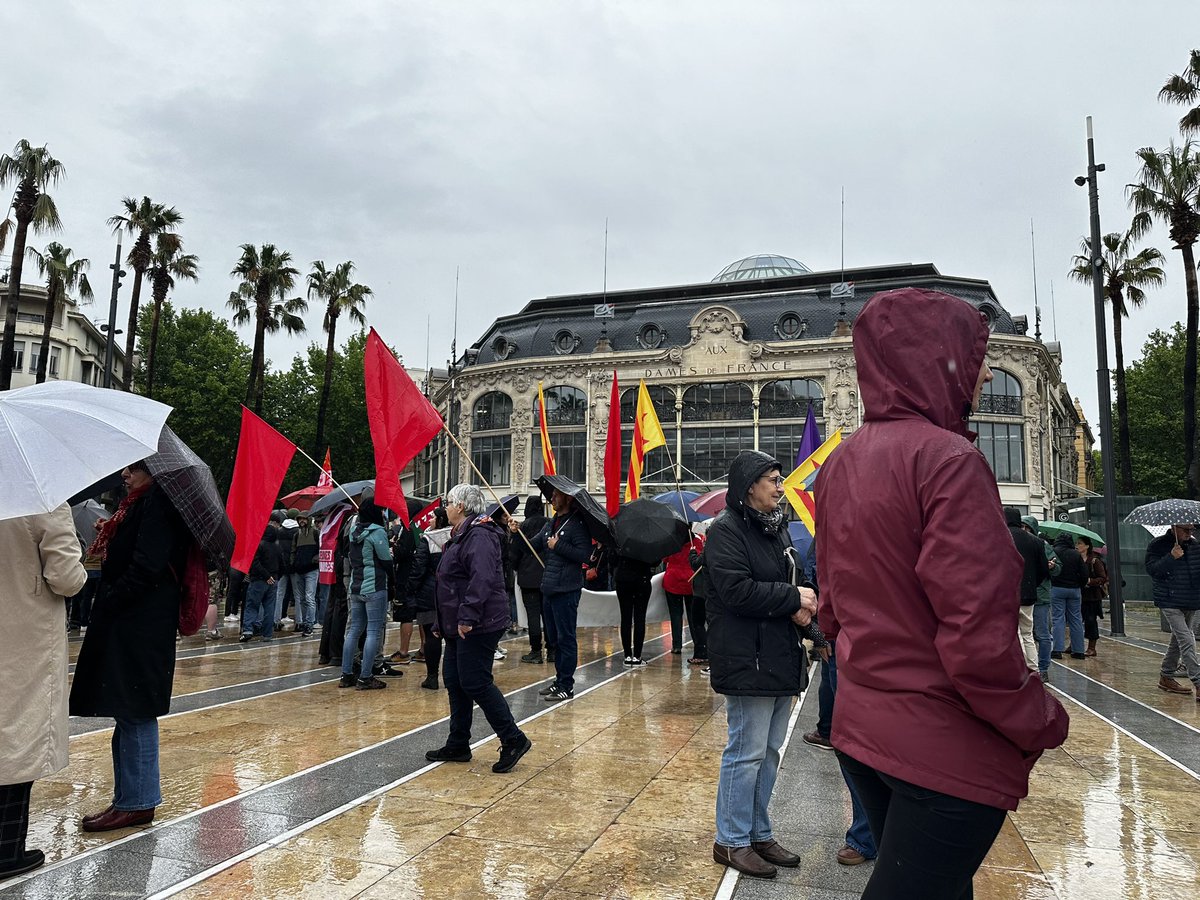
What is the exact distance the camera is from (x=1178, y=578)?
8.89 m

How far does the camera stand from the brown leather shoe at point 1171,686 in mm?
9297

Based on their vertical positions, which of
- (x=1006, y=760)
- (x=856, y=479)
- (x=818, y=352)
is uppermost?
(x=818, y=352)

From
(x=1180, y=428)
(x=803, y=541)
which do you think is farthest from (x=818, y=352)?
(x=803, y=541)

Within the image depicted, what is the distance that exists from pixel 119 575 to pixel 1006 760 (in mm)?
4164

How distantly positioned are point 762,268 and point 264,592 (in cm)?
5139

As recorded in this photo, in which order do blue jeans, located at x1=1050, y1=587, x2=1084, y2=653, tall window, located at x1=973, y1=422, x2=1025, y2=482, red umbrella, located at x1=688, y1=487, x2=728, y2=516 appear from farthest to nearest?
tall window, located at x1=973, y1=422, x2=1025, y2=482 → red umbrella, located at x1=688, y1=487, x2=728, y2=516 → blue jeans, located at x1=1050, y1=587, x2=1084, y2=653

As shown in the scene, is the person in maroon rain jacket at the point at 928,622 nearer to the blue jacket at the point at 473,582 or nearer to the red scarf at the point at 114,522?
the blue jacket at the point at 473,582

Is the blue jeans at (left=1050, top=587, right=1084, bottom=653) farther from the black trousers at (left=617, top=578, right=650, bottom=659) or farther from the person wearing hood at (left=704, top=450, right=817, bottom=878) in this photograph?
the person wearing hood at (left=704, top=450, right=817, bottom=878)

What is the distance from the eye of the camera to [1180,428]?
4431 cm

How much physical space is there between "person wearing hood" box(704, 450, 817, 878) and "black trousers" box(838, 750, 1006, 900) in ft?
6.00

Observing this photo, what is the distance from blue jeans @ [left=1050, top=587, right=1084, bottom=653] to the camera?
36.9 feet

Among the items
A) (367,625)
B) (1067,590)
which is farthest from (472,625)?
(1067,590)

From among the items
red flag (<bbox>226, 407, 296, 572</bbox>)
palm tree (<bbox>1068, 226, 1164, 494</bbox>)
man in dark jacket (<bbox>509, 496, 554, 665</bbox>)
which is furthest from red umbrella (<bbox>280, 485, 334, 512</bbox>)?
palm tree (<bbox>1068, 226, 1164, 494</bbox>)

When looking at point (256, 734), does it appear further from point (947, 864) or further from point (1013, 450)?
point (1013, 450)
